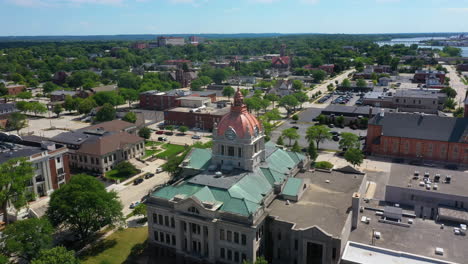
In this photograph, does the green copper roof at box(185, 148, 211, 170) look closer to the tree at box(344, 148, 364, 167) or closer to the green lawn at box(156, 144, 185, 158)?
the green lawn at box(156, 144, 185, 158)

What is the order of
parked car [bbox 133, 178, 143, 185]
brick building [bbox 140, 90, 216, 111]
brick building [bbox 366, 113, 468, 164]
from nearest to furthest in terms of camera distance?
parked car [bbox 133, 178, 143, 185]
brick building [bbox 366, 113, 468, 164]
brick building [bbox 140, 90, 216, 111]

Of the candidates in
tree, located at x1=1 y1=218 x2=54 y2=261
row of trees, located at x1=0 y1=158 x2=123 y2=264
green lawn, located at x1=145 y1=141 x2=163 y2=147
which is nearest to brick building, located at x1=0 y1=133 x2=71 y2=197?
row of trees, located at x1=0 y1=158 x2=123 y2=264

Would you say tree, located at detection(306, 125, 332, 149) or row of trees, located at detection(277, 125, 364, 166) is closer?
row of trees, located at detection(277, 125, 364, 166)

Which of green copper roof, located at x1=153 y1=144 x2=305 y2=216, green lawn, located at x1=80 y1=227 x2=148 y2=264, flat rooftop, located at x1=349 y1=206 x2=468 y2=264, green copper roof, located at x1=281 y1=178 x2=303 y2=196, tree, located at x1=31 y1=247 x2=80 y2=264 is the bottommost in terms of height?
green lawn, located at x1=80 y1=227 x2=148 y2=264

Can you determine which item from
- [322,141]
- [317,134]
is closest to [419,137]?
[322,141]

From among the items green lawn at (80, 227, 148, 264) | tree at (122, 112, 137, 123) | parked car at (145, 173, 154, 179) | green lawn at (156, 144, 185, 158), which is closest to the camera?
green lawn at (80, 227, 148, 264)

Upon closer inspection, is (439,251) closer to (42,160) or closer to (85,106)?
(42,160)

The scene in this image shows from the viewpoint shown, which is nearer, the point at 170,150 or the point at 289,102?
the point at 170,150

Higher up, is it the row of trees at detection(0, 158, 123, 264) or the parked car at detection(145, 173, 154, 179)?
the row of trees at detection(0, 158, 123, 264)
